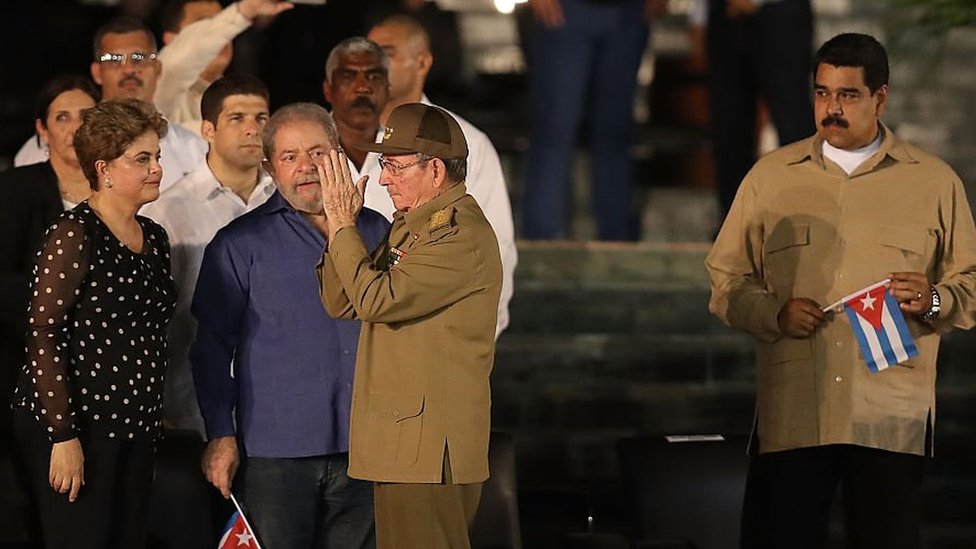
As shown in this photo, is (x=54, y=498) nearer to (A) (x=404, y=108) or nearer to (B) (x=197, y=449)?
(B) (x=197, y=449)

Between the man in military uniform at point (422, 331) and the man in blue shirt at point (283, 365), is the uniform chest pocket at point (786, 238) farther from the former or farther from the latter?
the man in blue shirt at point (283, 365)

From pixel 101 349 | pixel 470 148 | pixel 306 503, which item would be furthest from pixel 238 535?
pixel 470 148

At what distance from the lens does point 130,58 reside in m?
6.46

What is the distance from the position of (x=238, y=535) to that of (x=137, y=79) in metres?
1.78

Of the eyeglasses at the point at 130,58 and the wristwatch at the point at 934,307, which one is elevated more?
the eyeglasses at the point at 130,58

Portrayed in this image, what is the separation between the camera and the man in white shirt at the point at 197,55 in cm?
655

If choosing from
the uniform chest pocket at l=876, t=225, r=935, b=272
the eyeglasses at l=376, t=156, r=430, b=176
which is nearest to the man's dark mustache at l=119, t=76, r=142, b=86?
the eyeglasses at l=376, t=156, r=430, b=176

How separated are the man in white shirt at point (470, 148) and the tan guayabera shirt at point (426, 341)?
1489mm

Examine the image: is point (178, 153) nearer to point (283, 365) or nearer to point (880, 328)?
point (283, 365)

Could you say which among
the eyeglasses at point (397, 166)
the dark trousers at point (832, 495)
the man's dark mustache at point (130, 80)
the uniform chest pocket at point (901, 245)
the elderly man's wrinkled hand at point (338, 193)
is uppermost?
the man's dark mustache at point (130, 80)

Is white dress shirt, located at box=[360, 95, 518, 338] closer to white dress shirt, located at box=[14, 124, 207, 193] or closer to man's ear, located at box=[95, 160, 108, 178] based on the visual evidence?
white dress shirt, located at box=[14, 124, 207, 193]

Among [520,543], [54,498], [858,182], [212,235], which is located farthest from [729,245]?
[54,498]

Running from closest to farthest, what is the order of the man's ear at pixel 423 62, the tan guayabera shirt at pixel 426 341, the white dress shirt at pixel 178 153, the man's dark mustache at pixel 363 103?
the tan guayabera shirt at pixel 426 341 → the man's dark mustache at pixel 363 103 → the white dress shirt at pixel 178 153 → the man's ear at pixel 423 62

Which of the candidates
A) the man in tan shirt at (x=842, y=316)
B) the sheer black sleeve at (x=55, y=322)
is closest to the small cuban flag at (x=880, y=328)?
the man in tan shirt at (x=842, y=316)
